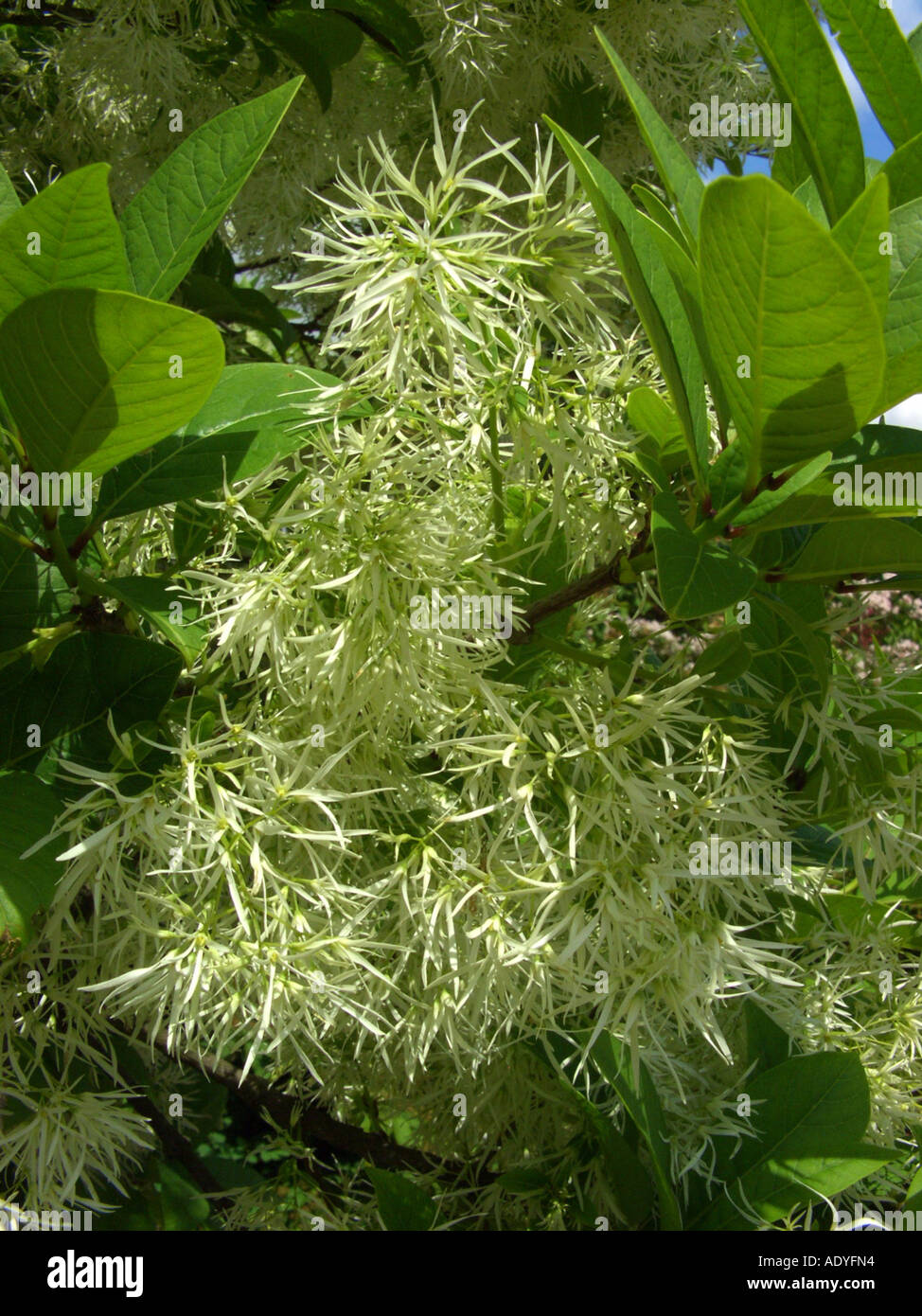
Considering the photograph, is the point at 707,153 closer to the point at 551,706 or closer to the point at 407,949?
the point at 551,706

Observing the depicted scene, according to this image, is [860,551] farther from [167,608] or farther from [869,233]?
[167,608]

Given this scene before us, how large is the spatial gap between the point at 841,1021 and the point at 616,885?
21.3 inches

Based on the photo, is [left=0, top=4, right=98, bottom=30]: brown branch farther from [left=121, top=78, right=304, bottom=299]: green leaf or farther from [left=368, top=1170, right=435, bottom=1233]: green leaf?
[left=368, top=1170, right=435, bottom=1233]: green leaf

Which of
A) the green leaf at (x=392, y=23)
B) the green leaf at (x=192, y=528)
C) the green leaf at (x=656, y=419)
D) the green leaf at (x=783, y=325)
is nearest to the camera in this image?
the green leaf at (x=783, y=325)

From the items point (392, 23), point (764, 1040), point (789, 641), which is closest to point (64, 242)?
point (789, 641)

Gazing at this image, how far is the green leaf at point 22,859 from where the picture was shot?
2.35ft

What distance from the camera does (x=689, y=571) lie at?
717 millimetres

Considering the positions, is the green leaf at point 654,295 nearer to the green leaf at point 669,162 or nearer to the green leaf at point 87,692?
the green leaf at point 669,162

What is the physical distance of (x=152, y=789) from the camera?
780 mm

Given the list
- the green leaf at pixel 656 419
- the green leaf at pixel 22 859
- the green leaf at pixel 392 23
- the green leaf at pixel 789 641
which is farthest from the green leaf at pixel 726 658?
the green leaf at pixel 392 23

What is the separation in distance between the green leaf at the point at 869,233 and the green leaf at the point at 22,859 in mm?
669

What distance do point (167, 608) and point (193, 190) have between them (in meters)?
0.33

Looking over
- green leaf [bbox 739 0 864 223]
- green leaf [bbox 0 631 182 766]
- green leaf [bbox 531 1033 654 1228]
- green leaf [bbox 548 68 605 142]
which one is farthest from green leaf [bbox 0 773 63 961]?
green leaf [bbox 548 68 605 142]
